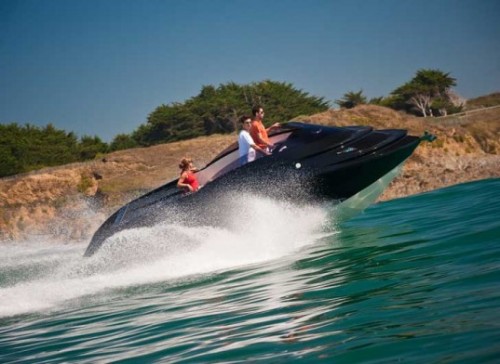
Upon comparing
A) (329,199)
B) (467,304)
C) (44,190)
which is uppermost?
(44,190)

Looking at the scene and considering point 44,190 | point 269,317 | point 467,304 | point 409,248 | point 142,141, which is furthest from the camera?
point 142,141

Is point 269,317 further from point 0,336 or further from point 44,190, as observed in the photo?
point 44,190

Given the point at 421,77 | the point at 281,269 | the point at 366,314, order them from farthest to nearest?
the point at 421,77 < the point at 281,269 < the point at 366,314

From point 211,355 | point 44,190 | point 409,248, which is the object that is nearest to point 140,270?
point 409,248

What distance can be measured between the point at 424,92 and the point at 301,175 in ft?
179

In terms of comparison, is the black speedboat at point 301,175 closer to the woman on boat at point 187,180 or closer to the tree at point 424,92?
the woman on boat at point 187,180

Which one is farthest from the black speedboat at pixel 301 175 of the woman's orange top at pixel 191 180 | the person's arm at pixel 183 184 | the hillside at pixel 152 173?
the hillside at pixel 152 173

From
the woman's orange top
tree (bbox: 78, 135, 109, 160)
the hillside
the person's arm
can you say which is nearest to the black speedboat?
the person's arm

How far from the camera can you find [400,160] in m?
8.21

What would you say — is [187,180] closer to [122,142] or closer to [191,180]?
[191,180]

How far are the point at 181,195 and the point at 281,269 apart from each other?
2.53 metres

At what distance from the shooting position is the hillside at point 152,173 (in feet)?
48.5

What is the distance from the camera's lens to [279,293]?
15.3 feet

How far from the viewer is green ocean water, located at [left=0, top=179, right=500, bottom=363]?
3.00 metres
